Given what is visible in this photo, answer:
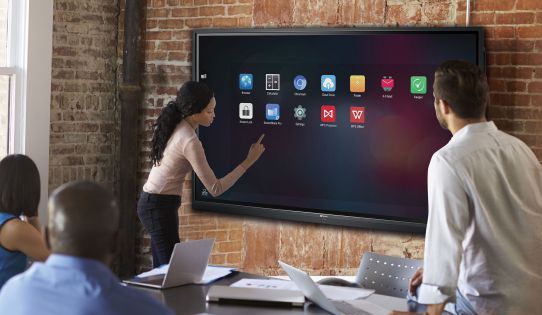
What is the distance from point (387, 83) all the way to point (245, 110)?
1082mm

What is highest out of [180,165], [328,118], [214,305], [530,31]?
[530,31]

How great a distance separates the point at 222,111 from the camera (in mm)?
6223

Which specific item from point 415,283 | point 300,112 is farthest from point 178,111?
point 415,283

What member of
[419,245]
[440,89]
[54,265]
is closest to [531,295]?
[440,89]

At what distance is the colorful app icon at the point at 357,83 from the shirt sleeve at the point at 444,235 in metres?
2.58

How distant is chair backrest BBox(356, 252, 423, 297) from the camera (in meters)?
3.96

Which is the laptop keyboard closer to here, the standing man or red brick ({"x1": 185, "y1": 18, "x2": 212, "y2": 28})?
the standing man

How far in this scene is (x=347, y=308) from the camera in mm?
3381

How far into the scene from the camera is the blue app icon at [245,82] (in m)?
6.10

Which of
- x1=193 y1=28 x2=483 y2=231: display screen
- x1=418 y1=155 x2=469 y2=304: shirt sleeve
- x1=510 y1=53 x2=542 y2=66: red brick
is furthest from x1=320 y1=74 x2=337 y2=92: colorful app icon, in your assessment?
x1=418 y1=155 x2=469 y2=304: shirt sleeve

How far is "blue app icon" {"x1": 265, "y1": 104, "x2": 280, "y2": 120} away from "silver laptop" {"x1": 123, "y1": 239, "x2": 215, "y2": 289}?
7.51 ft

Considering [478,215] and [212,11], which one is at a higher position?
[212,11]

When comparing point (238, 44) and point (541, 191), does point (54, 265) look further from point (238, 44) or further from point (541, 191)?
point (238, 44)

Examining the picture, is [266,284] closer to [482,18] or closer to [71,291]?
[71,291]
